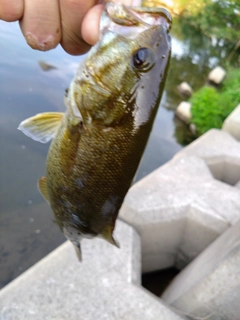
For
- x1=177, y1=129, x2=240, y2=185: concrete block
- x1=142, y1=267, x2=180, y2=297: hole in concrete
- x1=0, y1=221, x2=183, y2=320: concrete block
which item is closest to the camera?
x1=0, y1=221, x2=183, y2=320: concrete block

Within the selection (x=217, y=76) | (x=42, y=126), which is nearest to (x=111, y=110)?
(x=42, y=126)

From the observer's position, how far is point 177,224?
3.03 metres

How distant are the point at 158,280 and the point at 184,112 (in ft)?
16.1

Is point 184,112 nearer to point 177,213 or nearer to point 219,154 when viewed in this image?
point 219,154

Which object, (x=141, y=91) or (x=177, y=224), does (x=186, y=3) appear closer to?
(x=177, y=224)

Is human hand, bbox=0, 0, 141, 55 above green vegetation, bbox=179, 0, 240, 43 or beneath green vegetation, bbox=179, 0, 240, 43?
above

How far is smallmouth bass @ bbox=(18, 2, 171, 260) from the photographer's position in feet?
3.12

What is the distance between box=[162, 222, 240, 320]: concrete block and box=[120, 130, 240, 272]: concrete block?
529 millimetres

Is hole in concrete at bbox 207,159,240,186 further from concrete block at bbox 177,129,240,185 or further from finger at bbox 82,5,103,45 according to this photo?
finger at bbox 82,5,103,45

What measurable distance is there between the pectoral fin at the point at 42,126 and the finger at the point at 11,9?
0.32 m

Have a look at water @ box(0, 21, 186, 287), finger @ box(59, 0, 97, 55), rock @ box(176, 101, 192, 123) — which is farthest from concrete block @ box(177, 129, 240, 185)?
finger @ box(59, 0, 97, 55)

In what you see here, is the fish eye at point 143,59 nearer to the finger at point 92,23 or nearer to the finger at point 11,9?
the finger at point 92,23

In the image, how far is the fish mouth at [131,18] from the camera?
91cm

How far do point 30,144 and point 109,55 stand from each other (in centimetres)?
420
